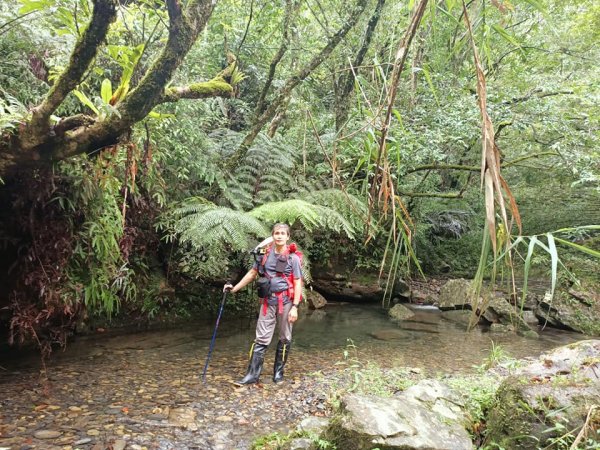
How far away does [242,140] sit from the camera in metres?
7.35

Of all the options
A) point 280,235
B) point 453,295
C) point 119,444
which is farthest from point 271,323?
point 453,295

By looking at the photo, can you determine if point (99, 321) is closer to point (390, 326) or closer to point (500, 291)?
point (390, 326)

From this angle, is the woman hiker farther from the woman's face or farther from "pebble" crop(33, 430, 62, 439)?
"pebble" crop(33, 430, 62, 439)

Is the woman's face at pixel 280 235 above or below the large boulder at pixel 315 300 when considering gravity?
above

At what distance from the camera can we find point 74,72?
2.68m

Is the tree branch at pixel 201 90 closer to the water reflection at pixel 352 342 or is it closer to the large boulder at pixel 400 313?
the water reflection at pixel 352 342

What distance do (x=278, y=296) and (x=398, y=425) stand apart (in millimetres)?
2079

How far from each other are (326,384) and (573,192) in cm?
815

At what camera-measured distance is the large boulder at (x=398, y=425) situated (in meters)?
2.48

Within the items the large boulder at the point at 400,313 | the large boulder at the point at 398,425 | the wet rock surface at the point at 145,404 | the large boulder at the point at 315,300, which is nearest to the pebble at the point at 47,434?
the wet rock surface at the point at 145,404

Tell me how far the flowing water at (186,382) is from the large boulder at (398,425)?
35.6 inches

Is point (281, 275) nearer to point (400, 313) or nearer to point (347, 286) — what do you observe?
point (400, 313)

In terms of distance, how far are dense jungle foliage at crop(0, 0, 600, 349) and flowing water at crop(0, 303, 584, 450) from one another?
582mm

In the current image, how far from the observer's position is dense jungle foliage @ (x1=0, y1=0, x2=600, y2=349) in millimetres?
1549
